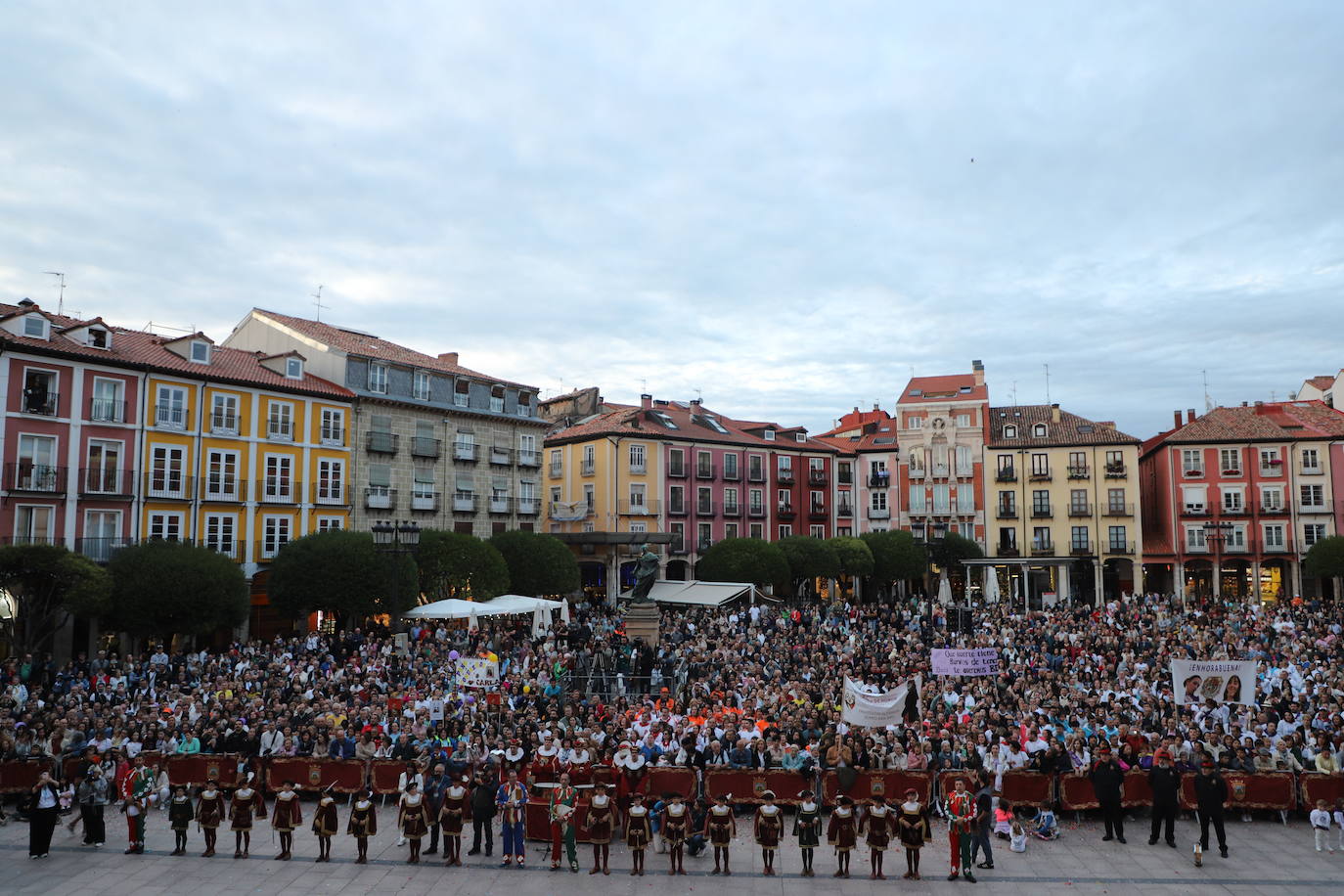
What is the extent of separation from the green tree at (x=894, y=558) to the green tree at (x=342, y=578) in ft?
106

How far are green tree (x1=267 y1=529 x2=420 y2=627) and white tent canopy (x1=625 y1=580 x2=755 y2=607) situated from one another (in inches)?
464

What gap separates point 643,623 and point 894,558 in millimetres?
33789

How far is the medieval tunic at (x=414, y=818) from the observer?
14.6 m

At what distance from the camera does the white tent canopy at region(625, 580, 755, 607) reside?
43.0 metres

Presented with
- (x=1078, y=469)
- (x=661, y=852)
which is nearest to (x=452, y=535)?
(x=661, y=852)

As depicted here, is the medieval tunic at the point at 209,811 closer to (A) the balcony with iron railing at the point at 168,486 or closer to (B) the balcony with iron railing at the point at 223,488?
(A) the balcony with iron railing at the point at 168,486

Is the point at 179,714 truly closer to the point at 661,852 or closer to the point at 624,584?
the point at 661,852

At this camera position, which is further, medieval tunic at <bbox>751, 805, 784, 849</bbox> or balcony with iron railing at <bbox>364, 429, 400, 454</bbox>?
balcony with iron railing at <bbox>364, 429, 400, 454</bbox>

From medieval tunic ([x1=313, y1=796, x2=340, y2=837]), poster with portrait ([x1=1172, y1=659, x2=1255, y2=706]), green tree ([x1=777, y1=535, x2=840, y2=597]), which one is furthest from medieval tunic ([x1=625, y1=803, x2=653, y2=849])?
→ green tree ([x1=777, y1=535, x2=840, y2=597])

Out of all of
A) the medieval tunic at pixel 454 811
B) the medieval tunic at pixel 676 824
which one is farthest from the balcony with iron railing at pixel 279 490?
the medieval tunic at pixel 676 824

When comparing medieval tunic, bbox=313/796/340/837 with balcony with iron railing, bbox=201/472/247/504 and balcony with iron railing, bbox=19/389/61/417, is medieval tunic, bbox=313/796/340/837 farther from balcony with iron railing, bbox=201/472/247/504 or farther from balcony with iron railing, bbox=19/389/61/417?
balcony with iron railing, bbox=201/472/247/504

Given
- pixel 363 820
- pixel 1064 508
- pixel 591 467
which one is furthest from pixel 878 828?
pixel 1064 508

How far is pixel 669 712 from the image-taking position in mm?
20406

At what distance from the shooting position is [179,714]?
795 inches
